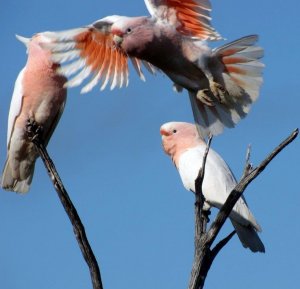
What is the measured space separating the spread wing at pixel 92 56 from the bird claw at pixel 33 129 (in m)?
0.85

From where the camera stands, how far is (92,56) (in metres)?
6.69

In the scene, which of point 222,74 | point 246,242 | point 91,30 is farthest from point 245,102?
point 246,242

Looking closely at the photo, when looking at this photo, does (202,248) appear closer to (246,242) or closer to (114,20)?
(114,20)

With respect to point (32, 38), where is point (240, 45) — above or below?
below

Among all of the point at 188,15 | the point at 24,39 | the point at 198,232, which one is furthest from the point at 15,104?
the point at 198,232

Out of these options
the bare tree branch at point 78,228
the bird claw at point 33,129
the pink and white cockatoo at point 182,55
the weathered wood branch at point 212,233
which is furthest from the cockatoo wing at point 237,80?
the bird claw at point 33,129

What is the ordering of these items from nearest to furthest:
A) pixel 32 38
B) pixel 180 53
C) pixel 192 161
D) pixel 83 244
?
pixel 83 244 → pixel 180 53 → pixel 32 38 → pixel 192 161

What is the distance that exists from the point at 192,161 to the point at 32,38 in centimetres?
223

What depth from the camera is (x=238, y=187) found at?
5.86 meters

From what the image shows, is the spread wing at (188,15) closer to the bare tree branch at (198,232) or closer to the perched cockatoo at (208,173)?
the bare tree branch at (198,232)

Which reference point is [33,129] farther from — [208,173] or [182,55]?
[208,173]

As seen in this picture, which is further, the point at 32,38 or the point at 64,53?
the point at 32,38

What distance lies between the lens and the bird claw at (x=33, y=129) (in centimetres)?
731

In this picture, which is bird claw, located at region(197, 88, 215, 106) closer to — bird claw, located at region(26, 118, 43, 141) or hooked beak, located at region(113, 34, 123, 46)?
hooked beak, located at region(113, 34, 123, 46)
